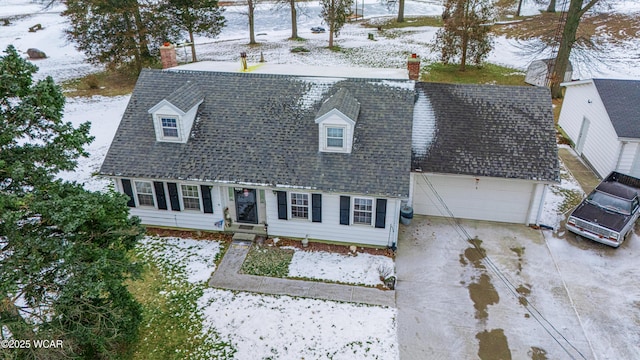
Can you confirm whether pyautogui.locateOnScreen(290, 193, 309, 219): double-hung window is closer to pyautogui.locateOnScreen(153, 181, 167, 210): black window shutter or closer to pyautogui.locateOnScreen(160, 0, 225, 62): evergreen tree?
pyautogui.locateOnScreen(153, 181, 167, 210): black window shutter

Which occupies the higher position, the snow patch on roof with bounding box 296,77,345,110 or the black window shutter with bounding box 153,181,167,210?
the snow patch on roof with bounding box 296,77,345,110

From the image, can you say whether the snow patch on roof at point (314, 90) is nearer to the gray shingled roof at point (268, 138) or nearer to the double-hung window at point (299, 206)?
the gray shingled roof at point (268, 138)

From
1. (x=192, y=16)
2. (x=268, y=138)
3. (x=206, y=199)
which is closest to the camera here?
(x=206, y=199)

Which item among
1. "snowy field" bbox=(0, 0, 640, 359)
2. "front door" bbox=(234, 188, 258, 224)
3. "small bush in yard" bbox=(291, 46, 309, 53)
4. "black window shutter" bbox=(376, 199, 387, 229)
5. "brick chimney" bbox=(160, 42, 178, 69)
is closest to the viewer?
"snowy field" bbox=(0, 0, 640, 359)

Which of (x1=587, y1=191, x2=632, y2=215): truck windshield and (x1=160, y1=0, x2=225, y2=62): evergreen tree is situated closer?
(x1=587, y1=191, x2=632, y2=215): truck windshield

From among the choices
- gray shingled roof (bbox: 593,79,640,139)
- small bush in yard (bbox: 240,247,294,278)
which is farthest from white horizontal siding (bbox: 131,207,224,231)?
gray shingled roof (bbox: 593,79,640,139)

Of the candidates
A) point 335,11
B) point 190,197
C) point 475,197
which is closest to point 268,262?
point 190,197

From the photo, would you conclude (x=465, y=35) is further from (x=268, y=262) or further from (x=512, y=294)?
(x=268, y=262)

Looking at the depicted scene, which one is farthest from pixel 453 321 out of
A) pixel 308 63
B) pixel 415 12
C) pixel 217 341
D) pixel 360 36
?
pixel 415 12
